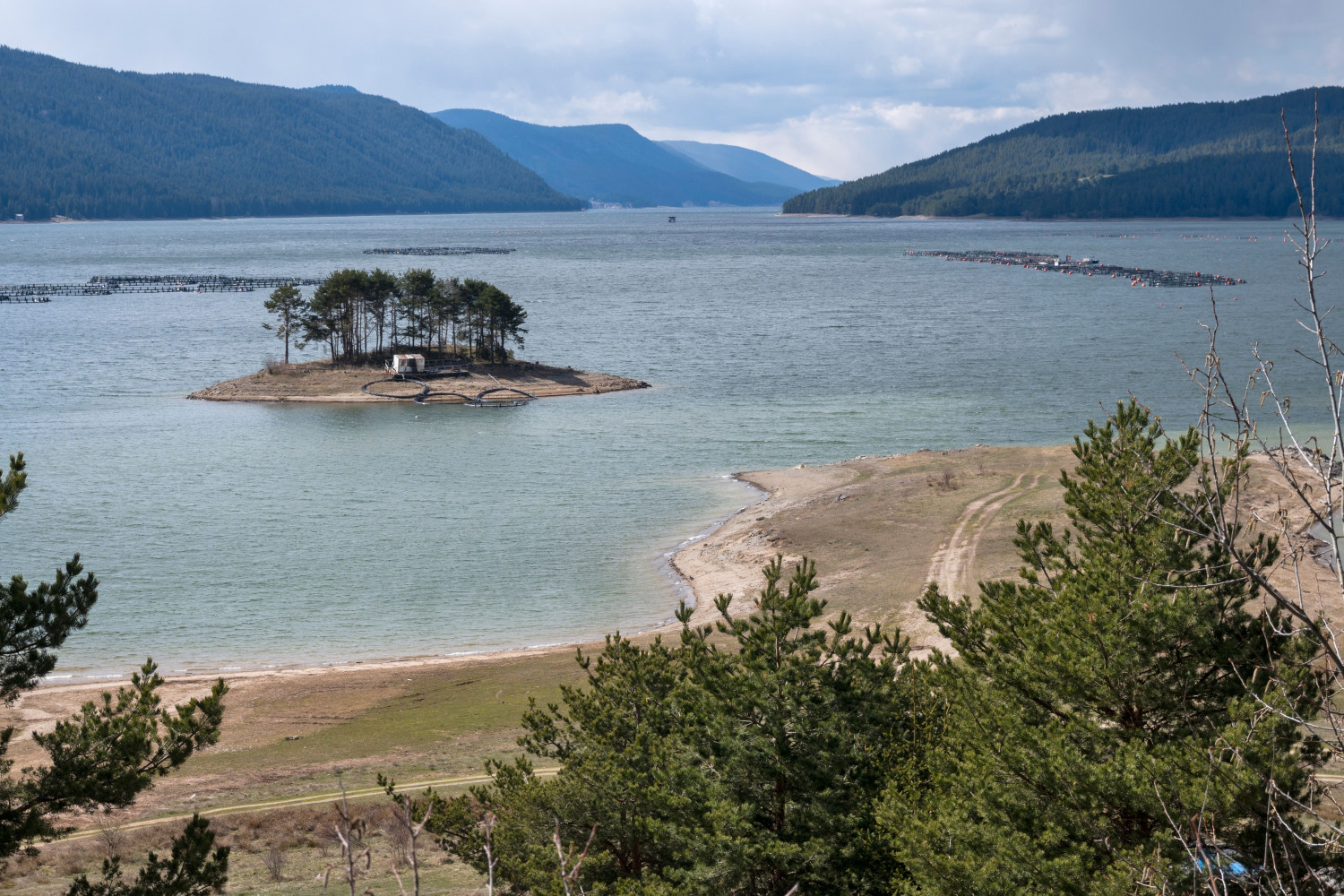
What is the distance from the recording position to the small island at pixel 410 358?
260ft

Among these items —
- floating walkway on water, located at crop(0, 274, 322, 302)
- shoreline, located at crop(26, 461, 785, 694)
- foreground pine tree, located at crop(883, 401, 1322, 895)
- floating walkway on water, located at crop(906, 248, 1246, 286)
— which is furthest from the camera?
floating walkway on water, located at crop(0, 274, 322, 302)

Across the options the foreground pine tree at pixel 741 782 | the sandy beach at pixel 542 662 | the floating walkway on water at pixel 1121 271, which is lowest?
the sandy beach at pixel 542 662

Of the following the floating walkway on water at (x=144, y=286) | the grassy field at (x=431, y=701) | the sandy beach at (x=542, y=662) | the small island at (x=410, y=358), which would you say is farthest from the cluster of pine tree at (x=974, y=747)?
the floating walkway on water at (x=144, y=286)

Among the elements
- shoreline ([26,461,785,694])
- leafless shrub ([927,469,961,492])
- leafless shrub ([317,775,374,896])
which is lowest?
shoreline ([26,461,785,694])

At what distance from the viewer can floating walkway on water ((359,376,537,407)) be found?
252ft

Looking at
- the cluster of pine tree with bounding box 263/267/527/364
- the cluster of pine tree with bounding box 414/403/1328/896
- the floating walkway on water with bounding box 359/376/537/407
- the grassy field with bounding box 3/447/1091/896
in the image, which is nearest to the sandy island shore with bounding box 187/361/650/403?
the floating walkway on water with bounding box 359/376/537/407

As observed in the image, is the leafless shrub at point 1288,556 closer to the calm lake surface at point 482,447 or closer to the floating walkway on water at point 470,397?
the calm lake surface at point 482,447

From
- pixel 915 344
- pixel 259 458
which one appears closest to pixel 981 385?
pixel 915 344

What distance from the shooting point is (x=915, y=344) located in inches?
3971

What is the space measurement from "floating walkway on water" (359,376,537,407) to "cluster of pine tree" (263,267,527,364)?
5782mm

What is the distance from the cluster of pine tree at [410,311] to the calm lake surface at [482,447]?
7.94 metres

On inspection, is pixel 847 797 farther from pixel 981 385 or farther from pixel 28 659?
pixel 981 385

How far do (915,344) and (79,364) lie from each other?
72.0 metres

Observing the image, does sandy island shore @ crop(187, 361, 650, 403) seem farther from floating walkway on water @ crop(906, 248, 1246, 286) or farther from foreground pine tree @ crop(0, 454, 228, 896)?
floating walkway on water @ crop(906, 248, 1246, 286)
